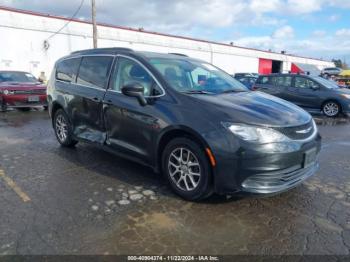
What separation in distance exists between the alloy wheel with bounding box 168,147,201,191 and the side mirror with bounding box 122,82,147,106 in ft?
2.59

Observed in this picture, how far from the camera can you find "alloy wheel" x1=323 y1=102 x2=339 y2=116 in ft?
36.7

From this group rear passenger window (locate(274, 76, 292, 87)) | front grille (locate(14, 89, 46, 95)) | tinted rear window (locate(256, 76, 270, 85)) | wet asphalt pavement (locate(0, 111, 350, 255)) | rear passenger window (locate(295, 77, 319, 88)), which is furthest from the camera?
tinted rear window (locate(256, 76, 270, 85))

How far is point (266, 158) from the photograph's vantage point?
331 centimetres

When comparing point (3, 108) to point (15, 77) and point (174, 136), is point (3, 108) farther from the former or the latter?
point (174, 136)

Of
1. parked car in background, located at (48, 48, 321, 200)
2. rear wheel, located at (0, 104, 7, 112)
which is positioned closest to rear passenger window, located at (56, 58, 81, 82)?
parked car in background, located at (48, 48, 321, 200)

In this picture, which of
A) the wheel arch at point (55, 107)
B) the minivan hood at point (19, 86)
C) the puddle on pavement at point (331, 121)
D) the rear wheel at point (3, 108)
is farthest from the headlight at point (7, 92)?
the puddle on pavement at point (331, 121)

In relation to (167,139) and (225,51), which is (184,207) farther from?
(225,51)

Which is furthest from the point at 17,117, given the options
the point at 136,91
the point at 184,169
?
the point at 184,169

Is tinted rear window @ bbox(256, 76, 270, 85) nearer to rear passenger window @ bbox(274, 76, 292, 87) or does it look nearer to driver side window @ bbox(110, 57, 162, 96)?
rear passenger window @ bbox(274, 76, 292, 87)

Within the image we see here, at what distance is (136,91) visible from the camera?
404cm

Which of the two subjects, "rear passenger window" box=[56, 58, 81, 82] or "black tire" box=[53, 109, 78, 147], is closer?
"rear passenger window" box=[56, 58, 81, 82]

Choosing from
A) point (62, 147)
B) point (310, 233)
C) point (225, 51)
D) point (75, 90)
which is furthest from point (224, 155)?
point (225, 51)

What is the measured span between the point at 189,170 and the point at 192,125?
0.55m

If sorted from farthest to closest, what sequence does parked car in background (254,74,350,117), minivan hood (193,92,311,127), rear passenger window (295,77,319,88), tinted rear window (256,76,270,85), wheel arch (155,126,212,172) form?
tinted rear window (256,76,270,85)
rear passenger window (295,77,319,88)
parked car in background (254,74,350,117)
wheel arch (155,126,212,172)
minivan hood (193,92,311,127)
